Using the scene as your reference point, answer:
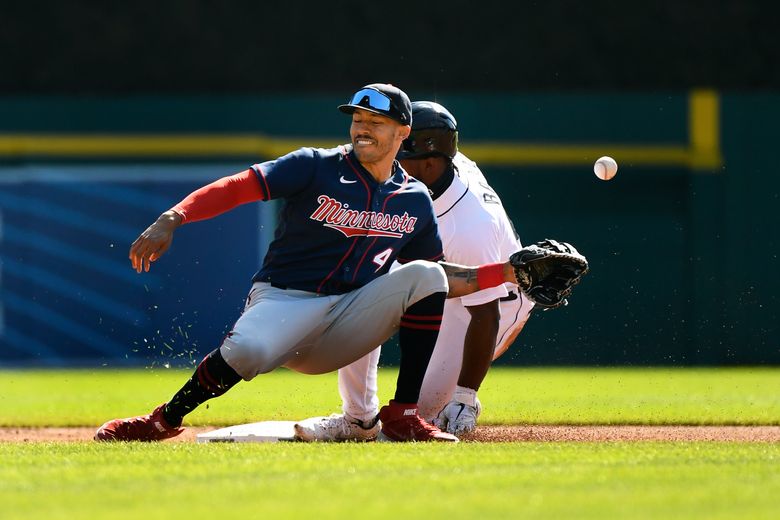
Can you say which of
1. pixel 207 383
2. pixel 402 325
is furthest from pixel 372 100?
pixel 207 383

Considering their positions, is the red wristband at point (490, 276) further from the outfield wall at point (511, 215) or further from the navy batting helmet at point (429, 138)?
the outfield wall at point (511, 215)

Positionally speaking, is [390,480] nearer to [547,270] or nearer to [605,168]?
[547,270]

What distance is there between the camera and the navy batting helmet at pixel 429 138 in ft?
18.6

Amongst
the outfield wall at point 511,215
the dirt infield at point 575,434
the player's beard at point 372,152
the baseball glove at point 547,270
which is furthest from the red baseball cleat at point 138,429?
the outfield wall at point 511,215

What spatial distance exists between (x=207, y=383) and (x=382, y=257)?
79 cm

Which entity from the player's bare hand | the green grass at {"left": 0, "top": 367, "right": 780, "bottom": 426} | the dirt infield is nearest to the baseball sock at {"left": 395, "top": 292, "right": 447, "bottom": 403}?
the dirt infield

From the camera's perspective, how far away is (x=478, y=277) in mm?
5000

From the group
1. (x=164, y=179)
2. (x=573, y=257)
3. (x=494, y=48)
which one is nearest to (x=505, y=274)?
(x=573, y=257)

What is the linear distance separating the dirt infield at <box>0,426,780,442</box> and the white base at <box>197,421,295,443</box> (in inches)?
6.7

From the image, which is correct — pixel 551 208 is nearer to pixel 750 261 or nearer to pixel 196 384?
pixel 750 261

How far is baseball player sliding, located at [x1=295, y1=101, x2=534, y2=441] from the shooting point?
5391mm

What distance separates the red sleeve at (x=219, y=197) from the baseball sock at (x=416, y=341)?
677 millimetres

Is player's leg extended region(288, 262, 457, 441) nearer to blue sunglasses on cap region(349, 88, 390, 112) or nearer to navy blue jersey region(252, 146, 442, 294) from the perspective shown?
navy blue jersey region(252, 146, 442, 294)

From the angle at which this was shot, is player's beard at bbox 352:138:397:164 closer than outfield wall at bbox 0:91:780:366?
Yes
